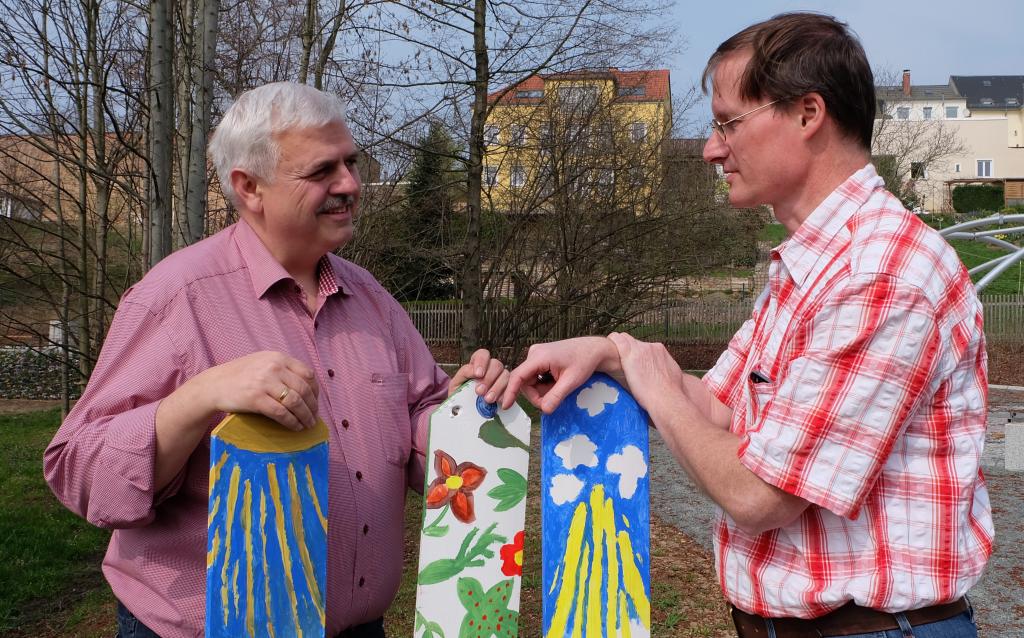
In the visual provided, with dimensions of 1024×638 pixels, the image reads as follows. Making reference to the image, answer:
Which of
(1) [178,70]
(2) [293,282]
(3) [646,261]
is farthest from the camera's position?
(3) [646,261]

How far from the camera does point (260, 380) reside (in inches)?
55.7

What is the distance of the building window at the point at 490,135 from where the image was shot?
8.45 meters

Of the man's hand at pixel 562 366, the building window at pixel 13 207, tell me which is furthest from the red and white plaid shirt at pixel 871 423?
the building window at pixel 13 207

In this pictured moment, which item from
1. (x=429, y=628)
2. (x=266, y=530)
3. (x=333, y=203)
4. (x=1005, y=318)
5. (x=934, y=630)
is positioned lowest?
(x=1005, y=318)

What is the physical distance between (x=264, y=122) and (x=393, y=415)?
2.25 ft

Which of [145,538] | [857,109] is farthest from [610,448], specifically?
[145,538]

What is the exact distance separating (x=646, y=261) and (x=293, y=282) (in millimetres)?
7774

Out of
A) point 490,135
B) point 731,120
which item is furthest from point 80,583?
point 490,135

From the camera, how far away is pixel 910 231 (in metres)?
1.29

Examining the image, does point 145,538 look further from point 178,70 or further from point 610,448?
point 178,70

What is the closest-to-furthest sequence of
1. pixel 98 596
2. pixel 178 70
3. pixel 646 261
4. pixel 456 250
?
1. pixel 178 70
2. pixel 98 596
3. pixel 456 250
4. pixel 646 261

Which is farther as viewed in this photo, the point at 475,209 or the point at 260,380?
the point at 475,209

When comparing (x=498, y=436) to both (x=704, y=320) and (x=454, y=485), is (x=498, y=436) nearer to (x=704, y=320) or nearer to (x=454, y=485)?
(x=454, y=485)

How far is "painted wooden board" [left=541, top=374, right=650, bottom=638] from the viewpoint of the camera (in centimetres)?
160
